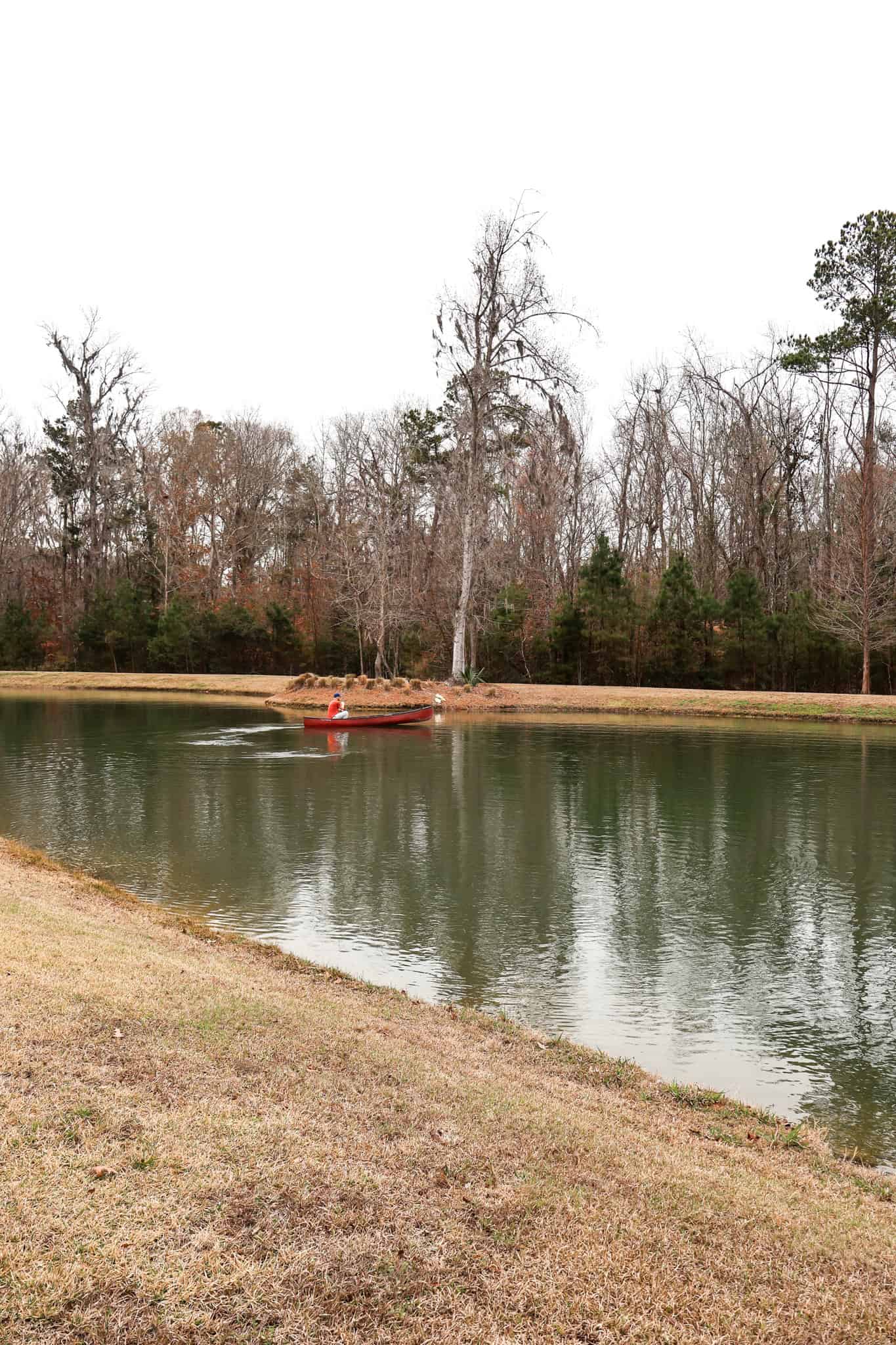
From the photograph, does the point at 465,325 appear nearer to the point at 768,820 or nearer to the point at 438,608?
the point at 438,608

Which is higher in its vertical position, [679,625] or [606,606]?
[606,606]

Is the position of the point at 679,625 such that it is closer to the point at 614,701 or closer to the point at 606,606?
the point at 606,606

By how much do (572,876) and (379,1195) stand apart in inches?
336

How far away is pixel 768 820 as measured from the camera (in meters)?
15.9

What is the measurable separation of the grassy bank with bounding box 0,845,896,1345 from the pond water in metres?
1.65

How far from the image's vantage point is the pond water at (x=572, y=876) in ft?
24.7

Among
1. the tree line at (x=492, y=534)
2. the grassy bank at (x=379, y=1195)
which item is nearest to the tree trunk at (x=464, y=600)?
the tree line at (x=492, y=534)

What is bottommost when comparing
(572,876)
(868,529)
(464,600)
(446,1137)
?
(572,876)

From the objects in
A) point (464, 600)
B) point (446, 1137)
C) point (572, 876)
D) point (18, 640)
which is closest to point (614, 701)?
point (464, 600)

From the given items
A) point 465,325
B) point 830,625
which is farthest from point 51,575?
point 830,625

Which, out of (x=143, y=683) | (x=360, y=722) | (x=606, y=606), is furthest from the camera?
(x=143, y=683)

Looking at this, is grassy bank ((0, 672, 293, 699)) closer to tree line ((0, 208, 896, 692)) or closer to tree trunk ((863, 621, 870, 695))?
tree line ((0, 208, 896, 692))

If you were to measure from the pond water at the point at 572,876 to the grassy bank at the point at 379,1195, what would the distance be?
1647 millimetres

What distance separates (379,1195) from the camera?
3.91 m
